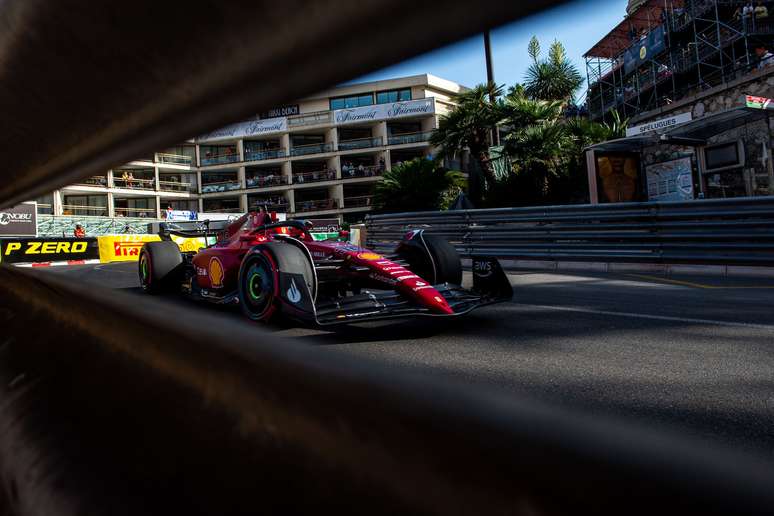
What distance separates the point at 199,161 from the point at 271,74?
162ft

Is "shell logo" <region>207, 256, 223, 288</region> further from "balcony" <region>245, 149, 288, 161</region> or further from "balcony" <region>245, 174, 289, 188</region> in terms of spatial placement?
"balcony" <region>245, 149, 288, 161</region>

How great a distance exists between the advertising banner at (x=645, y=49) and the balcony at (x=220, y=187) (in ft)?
103

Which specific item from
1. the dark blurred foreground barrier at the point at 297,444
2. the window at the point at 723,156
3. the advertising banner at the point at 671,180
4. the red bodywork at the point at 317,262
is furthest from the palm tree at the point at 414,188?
the dark blurred foreground barrier at the point at 297,444

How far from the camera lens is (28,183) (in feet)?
3.05

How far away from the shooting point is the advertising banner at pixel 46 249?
14612 millimetres

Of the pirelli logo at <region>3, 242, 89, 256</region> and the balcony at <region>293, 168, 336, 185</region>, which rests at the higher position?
the balcony at <region>293, 168, 336, 185</region>

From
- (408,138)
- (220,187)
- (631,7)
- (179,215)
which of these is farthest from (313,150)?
(631,7)

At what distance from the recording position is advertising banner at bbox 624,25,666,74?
24594 millimetres

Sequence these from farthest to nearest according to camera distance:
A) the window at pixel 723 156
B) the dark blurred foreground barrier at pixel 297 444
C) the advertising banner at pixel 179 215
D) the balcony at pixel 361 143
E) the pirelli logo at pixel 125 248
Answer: the balcony at pixel 361 143 → the advertising banner at pixel 179 215 → the pirelli logo at pixel 125 248 → the window at pixel 723 156 → the dark blurred foreground barrier at pixel 297 444

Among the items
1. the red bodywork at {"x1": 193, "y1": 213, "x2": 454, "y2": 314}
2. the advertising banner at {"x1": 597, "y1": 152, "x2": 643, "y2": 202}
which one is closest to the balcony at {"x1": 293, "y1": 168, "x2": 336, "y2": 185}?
the advertising banner at {"x1": 597, "y1": 152, "x2": 643, "y2": 202}

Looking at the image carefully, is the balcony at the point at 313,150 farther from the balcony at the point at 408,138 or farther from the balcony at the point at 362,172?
the balcony at the point at 408,138

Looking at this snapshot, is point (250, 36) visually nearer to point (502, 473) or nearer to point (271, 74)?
point (271, 74)

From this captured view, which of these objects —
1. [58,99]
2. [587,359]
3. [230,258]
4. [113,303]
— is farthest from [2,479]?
[230,258]

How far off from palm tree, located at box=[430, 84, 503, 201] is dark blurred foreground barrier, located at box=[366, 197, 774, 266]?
30.9 feet
